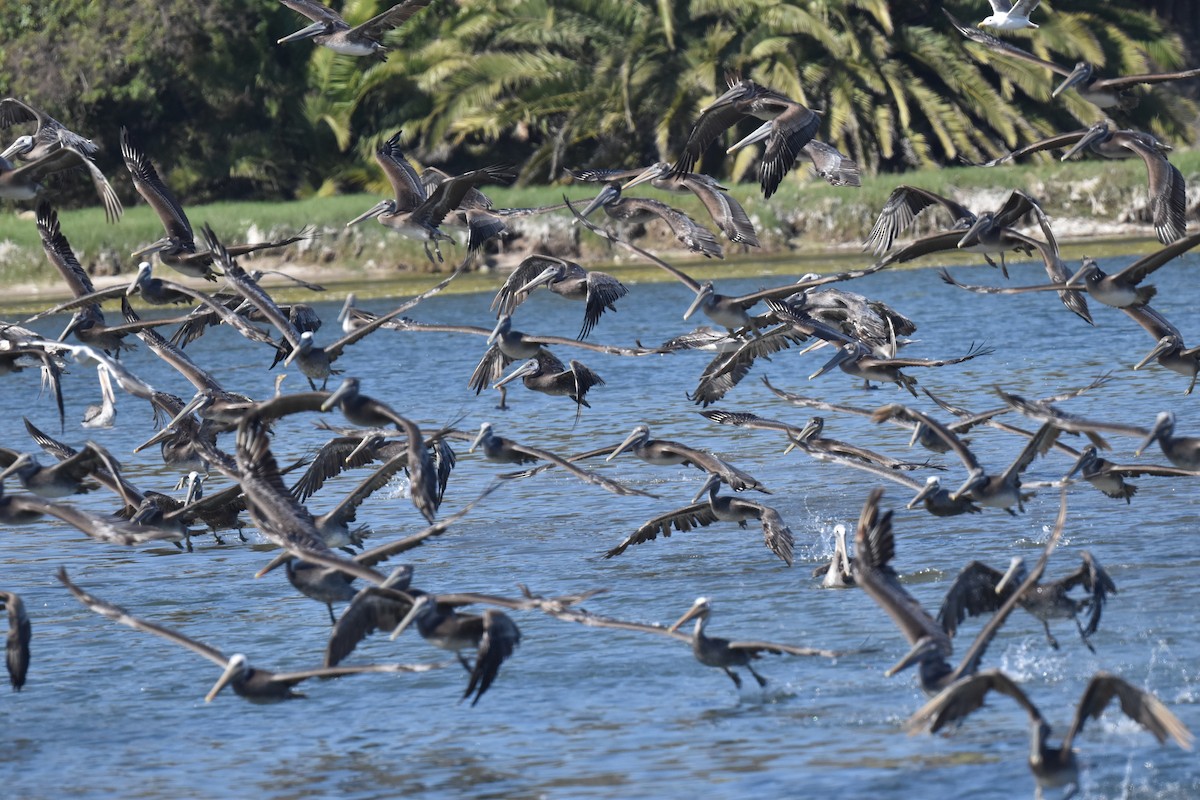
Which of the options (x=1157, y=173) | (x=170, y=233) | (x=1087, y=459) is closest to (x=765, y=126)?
(x=1157, y=173)

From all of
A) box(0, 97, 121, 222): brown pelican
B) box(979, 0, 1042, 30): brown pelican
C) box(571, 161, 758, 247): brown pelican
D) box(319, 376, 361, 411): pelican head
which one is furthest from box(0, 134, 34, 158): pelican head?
box(979, 0, 1042, 30): brown pelican

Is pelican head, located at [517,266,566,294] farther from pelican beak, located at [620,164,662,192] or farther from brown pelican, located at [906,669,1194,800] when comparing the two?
brown pelican, located at [906,669,1194,800]

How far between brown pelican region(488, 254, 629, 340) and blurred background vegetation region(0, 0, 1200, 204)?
24309 mm

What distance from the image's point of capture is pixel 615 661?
12.4 m

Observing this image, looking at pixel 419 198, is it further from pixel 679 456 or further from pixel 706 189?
pixel 679 456

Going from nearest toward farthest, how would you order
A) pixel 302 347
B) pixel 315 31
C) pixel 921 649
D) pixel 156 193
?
pixel 921 649 < pixel 302 347 < pixel 156 193 < pixel 315 31

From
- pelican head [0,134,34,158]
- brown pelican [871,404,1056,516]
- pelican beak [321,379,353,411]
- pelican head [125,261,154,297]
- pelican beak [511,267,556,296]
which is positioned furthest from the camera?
pelican beak [511,267,556,296]

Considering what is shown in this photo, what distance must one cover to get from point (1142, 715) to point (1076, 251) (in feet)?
103

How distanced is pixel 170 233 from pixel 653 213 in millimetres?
3835

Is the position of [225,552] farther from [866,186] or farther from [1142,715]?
[866,186]

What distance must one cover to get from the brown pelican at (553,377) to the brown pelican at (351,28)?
9.41ft

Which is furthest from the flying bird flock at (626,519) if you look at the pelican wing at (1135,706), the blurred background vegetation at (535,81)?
the blurred background vegetation at (535,81)

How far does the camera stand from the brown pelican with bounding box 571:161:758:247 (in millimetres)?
14805

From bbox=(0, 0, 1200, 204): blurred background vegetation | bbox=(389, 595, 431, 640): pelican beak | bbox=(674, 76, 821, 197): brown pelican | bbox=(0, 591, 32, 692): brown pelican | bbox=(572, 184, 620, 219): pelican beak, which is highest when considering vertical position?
bbox=(674, 76, 821, 197): brown pelican
